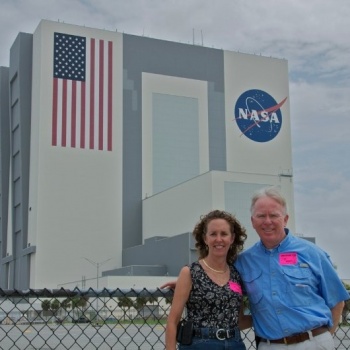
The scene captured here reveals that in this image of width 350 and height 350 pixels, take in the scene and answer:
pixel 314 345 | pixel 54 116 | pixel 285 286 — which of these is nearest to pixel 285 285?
pixel 285 286

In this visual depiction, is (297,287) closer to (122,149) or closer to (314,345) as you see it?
(314,345)

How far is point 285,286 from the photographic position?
4.07 m

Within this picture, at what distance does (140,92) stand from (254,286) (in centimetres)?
7253

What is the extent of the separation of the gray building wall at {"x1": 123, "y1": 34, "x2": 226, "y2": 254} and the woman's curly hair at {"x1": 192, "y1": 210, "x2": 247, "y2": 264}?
2716 inches

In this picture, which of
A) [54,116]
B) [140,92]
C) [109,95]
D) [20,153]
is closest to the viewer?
[54,116]

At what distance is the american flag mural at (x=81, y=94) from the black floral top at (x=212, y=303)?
66205 millimetres

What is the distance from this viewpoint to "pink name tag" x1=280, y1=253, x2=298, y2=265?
4133mm

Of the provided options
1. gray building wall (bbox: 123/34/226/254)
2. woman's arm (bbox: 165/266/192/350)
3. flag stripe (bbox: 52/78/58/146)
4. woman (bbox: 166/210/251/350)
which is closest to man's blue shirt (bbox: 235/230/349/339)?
woman (bbox: 166/210/251/350)

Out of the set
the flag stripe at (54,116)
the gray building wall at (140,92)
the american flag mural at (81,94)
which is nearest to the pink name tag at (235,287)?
the american flag mural at (81,94)

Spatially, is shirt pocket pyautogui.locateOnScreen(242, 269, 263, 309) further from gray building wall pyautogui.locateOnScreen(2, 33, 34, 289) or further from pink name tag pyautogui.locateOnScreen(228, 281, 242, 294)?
gray building wall pyautogui.locateOnScreen(2, 33, 34, 289)

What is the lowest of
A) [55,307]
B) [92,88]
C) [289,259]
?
[55,307]

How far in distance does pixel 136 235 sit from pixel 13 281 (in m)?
16.3

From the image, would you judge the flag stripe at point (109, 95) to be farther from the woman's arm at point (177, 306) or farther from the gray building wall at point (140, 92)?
the woman's arm at point (177, 306)

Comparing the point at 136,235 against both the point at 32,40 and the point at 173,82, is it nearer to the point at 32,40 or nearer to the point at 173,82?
the point at 173,82
